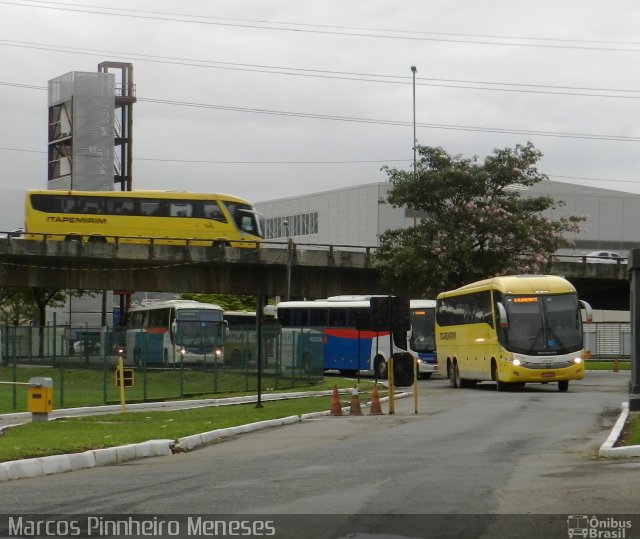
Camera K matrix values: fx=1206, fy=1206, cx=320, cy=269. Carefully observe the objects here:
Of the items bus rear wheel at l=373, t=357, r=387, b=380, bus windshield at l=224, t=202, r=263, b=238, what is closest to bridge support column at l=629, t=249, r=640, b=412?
bus rear wheel at l=373, t=357, r=387, b=380

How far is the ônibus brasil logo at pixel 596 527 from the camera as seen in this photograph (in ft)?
29.4

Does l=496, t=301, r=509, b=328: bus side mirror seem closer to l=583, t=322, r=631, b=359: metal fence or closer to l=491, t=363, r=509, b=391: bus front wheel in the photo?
l=491, t=363, r=509, b=391: bus front wheel

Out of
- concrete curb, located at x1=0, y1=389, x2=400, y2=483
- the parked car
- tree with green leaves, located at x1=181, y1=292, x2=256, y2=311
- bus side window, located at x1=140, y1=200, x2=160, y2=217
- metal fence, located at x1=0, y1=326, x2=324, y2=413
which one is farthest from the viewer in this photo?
tree with green leaves, located at x1=181, y1=292, x2=256, y2=311

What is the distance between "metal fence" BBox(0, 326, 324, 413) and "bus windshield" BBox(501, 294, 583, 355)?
7.73 m

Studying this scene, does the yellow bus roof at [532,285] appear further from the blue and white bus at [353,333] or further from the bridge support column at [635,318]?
the bridge support column at [635,318]

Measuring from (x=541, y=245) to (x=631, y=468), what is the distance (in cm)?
4399

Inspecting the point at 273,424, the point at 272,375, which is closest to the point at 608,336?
the point at 272,375

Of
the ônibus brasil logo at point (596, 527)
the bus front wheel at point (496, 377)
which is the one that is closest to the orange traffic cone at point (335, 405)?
the bus front wheel at point (496, 377)

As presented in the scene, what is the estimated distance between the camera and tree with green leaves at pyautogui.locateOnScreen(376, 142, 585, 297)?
55472 millimetres

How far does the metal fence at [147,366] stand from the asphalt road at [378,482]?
16291 mm

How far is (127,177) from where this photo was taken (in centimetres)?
9031

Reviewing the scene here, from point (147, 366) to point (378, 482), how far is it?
90.6 feet

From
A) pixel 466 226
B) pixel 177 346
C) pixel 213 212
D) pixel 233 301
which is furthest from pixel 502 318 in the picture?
pixel 233 301

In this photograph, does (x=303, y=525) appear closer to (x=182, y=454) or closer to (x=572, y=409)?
(x=182, y=454)
